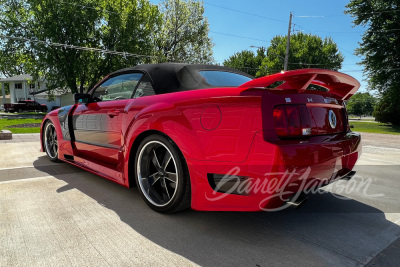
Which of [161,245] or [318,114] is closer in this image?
[161,245]

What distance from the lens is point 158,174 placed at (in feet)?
8.14

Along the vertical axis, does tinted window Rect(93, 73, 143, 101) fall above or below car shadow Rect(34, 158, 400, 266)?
above

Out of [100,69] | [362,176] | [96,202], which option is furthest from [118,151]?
[100,69]

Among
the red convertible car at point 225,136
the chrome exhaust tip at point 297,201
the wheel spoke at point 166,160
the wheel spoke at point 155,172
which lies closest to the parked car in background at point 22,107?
the red convertible car at point 225,136

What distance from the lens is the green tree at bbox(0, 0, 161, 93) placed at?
73.5 ft

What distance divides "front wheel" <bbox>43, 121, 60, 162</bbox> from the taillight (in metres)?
3.82

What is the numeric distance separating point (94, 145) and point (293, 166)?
8.09ft

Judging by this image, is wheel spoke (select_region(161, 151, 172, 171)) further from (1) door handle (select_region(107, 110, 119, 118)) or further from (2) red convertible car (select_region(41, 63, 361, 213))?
(1) door handle (select_region(107, 110, 119, 118))

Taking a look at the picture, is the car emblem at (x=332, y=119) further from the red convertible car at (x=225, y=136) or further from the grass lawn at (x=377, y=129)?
the grass lawn at (x=377, y=129)

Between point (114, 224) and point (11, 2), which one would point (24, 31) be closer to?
point (11, 2)

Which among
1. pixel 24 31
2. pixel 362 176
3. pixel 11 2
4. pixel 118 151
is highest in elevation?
pixel 11 2

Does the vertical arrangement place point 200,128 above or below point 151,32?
below

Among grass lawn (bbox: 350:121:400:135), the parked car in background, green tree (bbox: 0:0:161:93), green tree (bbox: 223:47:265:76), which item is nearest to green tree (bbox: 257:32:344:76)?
green tree (bbox: 223:47:265:76)

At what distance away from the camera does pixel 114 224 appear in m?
2.19
